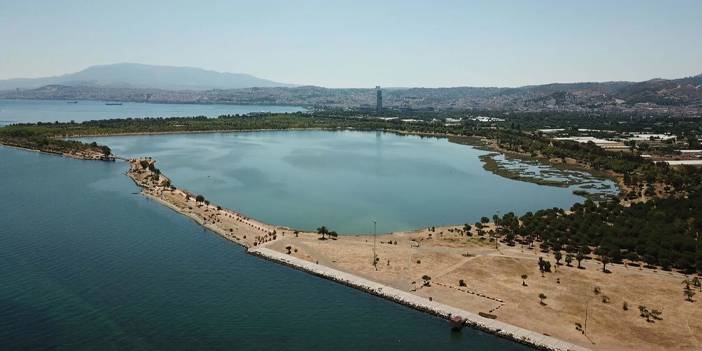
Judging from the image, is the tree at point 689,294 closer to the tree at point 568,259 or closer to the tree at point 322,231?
the tree at point 568,259

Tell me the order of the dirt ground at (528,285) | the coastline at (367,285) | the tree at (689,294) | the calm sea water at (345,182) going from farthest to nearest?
the calm sea water at (345,182)
the tree at (689,294)
the dirt ground at (528,285)
the coastline at (367,285)

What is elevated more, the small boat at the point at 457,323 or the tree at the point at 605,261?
the tree at the point at 605,261

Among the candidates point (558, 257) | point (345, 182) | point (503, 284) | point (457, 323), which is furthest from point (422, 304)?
point (345, 182)

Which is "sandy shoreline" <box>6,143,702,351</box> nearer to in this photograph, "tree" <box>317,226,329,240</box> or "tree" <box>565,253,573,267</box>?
"tree" <box>317,226,329,240</box>

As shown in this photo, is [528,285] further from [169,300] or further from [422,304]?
[169,300]

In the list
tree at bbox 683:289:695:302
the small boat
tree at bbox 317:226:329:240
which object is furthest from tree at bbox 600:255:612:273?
tree at bbox 317:226:329:240

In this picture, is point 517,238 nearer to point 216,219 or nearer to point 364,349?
point 364,349

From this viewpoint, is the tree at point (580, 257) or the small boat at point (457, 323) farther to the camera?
the tree at point (580, 257)

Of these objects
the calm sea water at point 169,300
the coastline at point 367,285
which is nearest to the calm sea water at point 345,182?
the coastline at point 367,285
